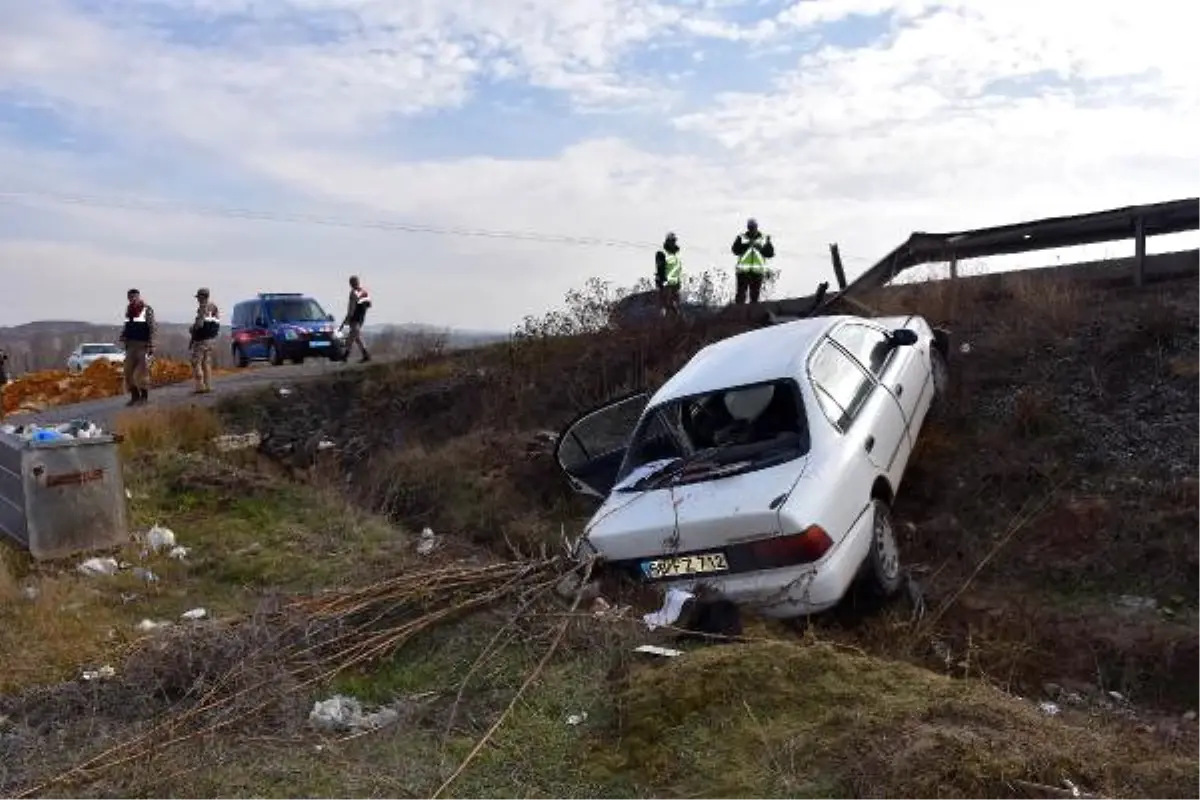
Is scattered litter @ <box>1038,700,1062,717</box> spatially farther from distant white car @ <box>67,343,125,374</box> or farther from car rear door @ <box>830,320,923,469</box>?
distant white car @ <box>67,343,125,374</box>

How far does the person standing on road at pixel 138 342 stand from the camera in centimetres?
1634

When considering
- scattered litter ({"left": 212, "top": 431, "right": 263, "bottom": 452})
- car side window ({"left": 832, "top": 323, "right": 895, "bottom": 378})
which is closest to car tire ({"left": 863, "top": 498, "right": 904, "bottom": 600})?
car side window ({"left": 832, "top": 323, "right": 895, "bottom": 378})

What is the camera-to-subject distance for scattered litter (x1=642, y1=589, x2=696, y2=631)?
5.77m

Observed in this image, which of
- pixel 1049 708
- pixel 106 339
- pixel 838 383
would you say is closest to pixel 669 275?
pixel 838 383

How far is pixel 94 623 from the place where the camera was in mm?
7027

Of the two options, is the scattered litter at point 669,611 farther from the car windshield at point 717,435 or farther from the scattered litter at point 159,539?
the scattered litter at point 159,539

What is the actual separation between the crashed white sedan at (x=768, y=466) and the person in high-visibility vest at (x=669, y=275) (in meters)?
5.78

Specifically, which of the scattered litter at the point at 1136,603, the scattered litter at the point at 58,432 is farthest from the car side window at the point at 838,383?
the scattered litter at the point at 58,432

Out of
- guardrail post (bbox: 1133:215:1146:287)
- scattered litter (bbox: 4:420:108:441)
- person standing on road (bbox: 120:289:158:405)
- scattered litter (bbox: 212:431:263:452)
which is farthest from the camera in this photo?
person standing on road (bbox: 120:289:158:405)

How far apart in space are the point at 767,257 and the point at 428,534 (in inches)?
320

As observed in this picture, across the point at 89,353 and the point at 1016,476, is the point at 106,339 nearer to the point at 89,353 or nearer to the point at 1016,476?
the point at 89,353

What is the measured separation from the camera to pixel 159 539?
29.7 feet

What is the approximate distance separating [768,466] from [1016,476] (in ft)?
9.16

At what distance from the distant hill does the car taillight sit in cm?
1125
